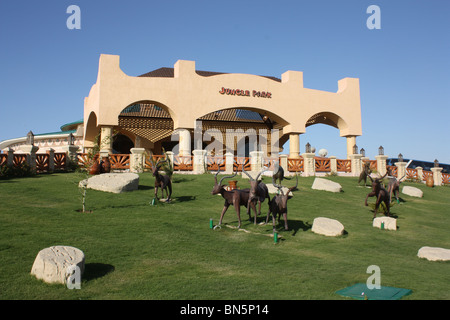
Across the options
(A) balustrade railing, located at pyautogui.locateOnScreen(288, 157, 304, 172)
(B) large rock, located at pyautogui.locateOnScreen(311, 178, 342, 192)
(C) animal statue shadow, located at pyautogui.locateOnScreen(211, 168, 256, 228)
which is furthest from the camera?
(A) balustrade railing, located at pyautogui.locateOnScreen(288, 157, 304, 172)

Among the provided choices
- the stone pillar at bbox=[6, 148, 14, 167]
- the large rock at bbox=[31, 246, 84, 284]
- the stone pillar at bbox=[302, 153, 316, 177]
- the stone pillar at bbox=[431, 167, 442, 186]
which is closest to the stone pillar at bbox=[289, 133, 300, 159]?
the stone pillar at bbox=[302, 153, 316, 177]

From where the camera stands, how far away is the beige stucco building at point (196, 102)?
996 inches

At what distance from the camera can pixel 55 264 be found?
6.78 m

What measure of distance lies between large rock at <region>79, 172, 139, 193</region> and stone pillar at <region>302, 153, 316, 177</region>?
14276 mm

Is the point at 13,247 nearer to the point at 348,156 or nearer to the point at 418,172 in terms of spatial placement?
the point at 348,156

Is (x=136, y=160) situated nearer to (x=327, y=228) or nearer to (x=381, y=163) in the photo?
(x=327, y=228)

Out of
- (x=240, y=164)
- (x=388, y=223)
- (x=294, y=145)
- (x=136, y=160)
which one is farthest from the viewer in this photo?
(x=294, y=145)

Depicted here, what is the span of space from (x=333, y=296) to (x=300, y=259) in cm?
244

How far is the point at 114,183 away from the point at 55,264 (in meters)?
9.90

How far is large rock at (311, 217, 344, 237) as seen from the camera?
37.3 feet

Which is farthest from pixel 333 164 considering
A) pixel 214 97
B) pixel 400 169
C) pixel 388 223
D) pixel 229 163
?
pixel 388 223

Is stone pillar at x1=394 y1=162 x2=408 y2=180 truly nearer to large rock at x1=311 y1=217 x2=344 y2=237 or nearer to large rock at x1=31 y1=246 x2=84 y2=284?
large rock at x1=311 y1=217 x2=344 y2=237

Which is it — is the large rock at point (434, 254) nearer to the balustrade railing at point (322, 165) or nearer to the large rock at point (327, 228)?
the large rock at point (327, 228)
